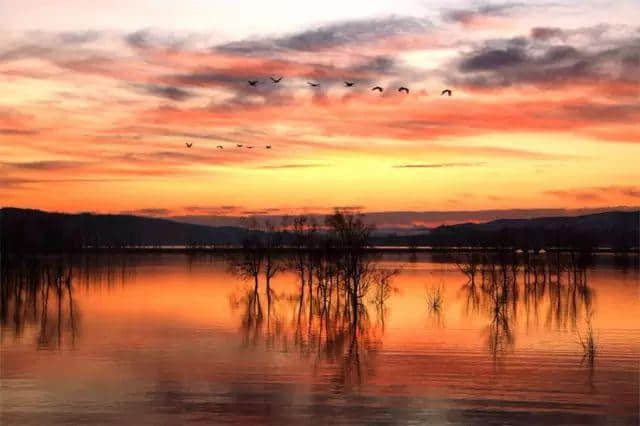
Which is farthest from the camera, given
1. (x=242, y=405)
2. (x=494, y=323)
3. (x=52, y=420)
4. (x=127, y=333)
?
(x=494, y=323)

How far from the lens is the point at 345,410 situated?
72.2ft

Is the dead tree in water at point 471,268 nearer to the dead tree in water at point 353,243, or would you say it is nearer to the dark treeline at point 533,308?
the dark treeline at point 533,308

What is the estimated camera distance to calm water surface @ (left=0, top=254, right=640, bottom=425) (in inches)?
866

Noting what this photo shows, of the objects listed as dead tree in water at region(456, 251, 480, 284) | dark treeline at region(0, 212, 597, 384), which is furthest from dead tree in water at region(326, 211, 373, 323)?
dead tree in water at region(456, 251, 480, 284)

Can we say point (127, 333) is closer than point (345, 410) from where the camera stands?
No

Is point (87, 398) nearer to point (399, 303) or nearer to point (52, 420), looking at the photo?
point (52, 420)

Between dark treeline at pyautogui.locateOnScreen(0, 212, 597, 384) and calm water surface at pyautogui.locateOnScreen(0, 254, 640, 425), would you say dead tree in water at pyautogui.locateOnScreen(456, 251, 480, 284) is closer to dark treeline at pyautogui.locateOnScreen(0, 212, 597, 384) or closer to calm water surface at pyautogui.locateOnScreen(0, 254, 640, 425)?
dark treeline at pyautogui.locateOnScreen(0, 212, 597, 384)

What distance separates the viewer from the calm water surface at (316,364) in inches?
866

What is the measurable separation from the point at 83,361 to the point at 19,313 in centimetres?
2147

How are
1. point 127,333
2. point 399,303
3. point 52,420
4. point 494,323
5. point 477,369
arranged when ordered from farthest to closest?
point 399,303 < point 494,323 < point 127,333 < point 477,369 < point 52,420

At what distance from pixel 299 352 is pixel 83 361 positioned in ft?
27.2

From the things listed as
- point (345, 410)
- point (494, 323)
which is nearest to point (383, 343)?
point (494, 323)

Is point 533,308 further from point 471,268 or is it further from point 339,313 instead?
point 471,268

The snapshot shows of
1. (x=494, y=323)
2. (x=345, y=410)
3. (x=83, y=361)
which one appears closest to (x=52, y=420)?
(x=345, y=410)
